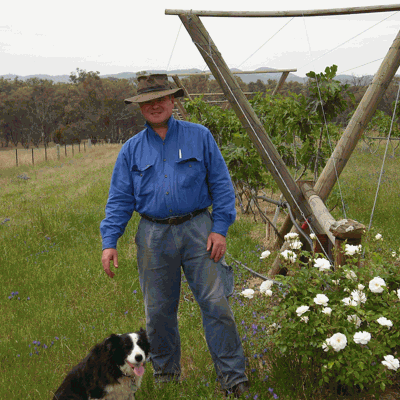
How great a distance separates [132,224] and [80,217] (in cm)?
134

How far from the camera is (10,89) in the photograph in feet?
202

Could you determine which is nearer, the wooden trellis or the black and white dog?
the black and white dog

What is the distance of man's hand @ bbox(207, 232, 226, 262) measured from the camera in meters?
2.78

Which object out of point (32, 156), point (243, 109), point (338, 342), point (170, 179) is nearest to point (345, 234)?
point (338, 342)

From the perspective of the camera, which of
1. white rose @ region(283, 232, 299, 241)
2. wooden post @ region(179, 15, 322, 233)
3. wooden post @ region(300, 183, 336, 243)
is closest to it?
white rose @ region(283, 232, 299, 241)

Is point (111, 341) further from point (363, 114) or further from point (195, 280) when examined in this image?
point (363, 114)

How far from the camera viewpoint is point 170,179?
2.74 meters

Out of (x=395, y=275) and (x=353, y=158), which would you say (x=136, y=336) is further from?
(x=353, y=158)

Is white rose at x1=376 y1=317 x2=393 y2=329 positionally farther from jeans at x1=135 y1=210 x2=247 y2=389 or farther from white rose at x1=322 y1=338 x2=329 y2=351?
jeans at x1=135 y1=210 x2=247 y2=389

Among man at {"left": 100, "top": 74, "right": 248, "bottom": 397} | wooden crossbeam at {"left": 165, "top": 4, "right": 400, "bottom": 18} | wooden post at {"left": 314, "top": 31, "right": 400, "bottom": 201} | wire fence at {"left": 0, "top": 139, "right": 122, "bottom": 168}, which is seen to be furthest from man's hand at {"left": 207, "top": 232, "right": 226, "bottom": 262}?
wire fence at {"left": 0, "top": 139, "right": 122, "bottom": 168}

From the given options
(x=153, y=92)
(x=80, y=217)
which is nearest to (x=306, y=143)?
(x=153, y=92)

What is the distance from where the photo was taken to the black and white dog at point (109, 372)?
260cm

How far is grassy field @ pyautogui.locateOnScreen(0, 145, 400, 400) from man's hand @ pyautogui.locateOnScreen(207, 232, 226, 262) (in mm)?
862

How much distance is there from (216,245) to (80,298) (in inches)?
101
